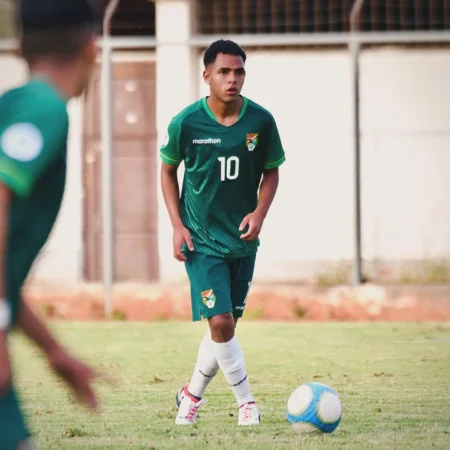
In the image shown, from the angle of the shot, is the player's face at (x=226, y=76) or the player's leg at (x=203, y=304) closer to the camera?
the player's leg at (x=203, y=304)

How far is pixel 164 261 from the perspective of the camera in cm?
1336

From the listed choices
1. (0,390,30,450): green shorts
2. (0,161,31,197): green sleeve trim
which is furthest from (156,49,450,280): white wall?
(0,161,31,197): green sleeve trim

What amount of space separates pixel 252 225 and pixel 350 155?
729 cm

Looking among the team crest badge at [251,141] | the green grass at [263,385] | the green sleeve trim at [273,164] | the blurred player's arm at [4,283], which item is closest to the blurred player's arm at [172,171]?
the team crest badge at [251,141]

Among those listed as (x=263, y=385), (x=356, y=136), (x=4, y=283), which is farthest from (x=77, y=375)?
(x=356, y=136)

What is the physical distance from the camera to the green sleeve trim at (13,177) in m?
2.79

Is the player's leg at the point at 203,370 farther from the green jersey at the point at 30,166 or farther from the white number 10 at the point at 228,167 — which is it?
the green jersey at the point at 30,166

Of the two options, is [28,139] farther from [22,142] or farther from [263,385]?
[263,385]

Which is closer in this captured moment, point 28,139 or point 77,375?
point 28,139

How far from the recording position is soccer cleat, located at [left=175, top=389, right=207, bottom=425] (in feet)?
20.9

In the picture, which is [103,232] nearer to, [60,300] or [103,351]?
[60,300]

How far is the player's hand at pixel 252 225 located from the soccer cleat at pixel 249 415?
2.74 ft

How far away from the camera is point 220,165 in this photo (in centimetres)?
646

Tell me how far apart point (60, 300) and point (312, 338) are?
321 cm
